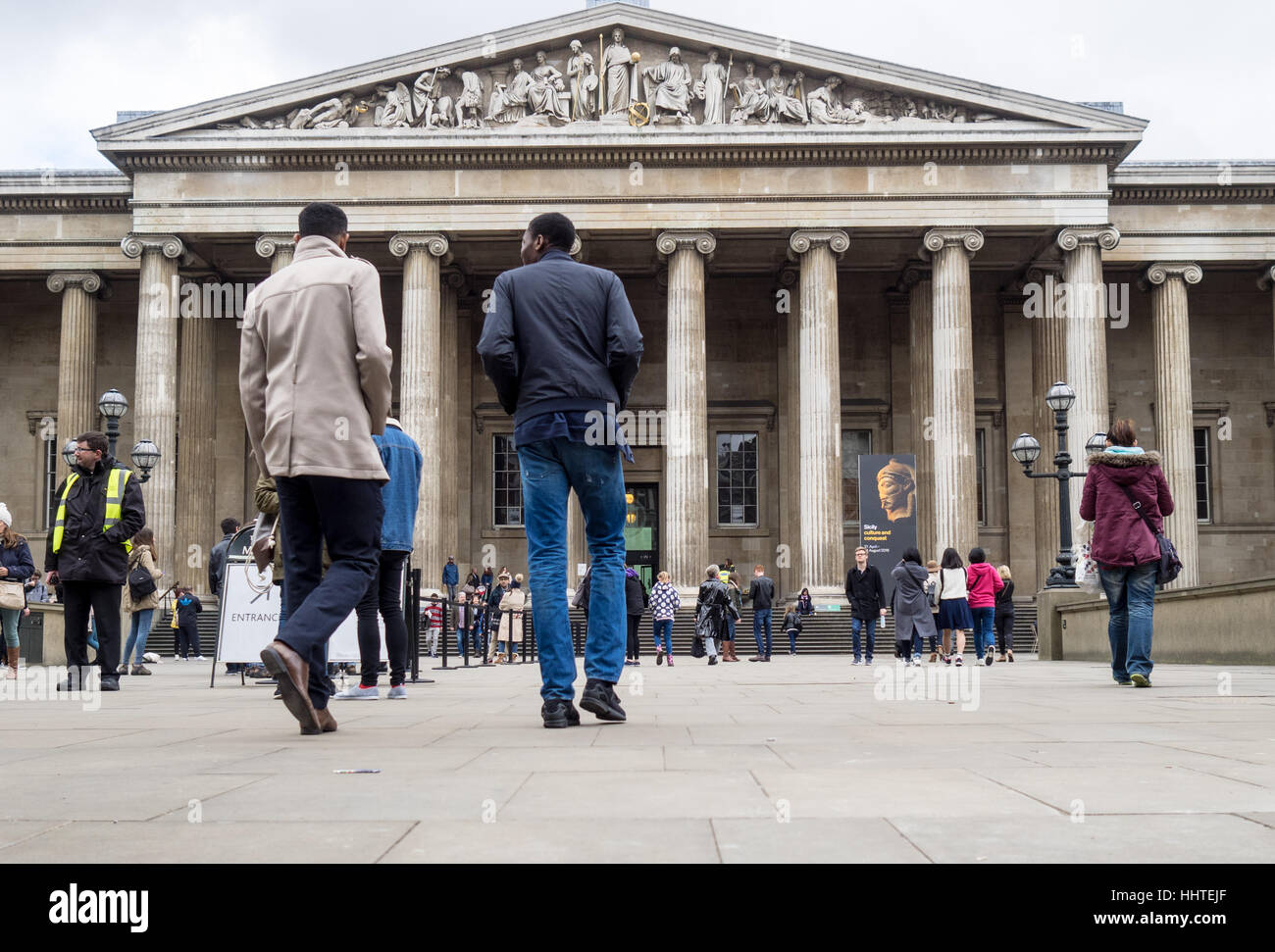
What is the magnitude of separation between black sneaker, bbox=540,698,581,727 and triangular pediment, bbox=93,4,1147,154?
28.2 meters

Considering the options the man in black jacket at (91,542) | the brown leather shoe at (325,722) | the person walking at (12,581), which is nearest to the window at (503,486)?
the person walking at (12,581)

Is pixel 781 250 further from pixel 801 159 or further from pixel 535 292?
pixel 535 292

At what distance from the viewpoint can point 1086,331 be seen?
107 feet

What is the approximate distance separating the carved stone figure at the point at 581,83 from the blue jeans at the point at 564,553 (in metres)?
28.4

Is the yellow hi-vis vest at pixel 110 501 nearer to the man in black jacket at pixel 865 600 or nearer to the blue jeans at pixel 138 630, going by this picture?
the blue jeans at pixel 138 630

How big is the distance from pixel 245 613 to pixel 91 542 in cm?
201

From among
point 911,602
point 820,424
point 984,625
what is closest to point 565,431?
point 911,602

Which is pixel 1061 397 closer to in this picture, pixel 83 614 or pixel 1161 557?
pixel 1161 557

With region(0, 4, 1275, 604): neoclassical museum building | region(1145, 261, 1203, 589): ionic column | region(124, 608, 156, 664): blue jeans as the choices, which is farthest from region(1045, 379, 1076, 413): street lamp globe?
region(124, 608, 156, 664): blue jeans

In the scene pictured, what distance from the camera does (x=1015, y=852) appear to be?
284 cm

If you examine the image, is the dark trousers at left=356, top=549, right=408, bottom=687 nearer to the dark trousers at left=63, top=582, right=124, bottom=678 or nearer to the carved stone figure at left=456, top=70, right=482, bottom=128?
the dark trousers at left=63, top=582, right=124, bottom=678

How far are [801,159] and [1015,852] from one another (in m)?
31.9

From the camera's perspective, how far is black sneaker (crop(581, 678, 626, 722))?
6.52m

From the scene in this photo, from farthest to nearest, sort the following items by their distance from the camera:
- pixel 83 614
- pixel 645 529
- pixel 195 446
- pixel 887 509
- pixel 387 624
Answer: pixel 645 529
pixel 195 446
pixel 887 509
pixel 83 614
pixel 387 624
